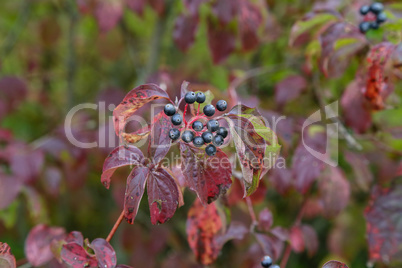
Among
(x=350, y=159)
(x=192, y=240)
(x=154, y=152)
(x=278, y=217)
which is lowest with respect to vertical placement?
(x=278, y=217)

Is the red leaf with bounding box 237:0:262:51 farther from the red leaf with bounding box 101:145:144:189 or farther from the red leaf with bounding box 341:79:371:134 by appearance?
the red leaf with bounding box 101:145:144:189

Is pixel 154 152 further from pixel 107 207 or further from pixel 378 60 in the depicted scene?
pixel 107 207

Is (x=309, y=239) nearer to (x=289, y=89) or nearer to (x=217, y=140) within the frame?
(x=289, y=89)

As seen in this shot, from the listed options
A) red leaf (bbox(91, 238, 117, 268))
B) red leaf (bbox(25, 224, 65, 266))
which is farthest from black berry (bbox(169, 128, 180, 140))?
red leaf (bbox(25, 224, 65, 266))

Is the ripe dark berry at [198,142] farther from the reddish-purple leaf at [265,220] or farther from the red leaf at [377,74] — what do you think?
the red leaf at [377,74]

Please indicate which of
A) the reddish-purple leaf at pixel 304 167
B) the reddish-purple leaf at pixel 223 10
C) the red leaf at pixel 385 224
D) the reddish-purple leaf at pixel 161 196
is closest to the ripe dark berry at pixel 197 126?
the reddish-purple leaf at pixel 161 196

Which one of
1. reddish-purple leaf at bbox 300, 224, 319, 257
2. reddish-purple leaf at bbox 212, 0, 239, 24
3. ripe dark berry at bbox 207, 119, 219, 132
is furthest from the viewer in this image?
reddish-purple leaf at bbox 212, 0, 239, 24

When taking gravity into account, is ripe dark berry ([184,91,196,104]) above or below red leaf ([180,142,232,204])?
above

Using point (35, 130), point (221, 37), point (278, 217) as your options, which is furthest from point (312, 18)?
point (35, 130)
